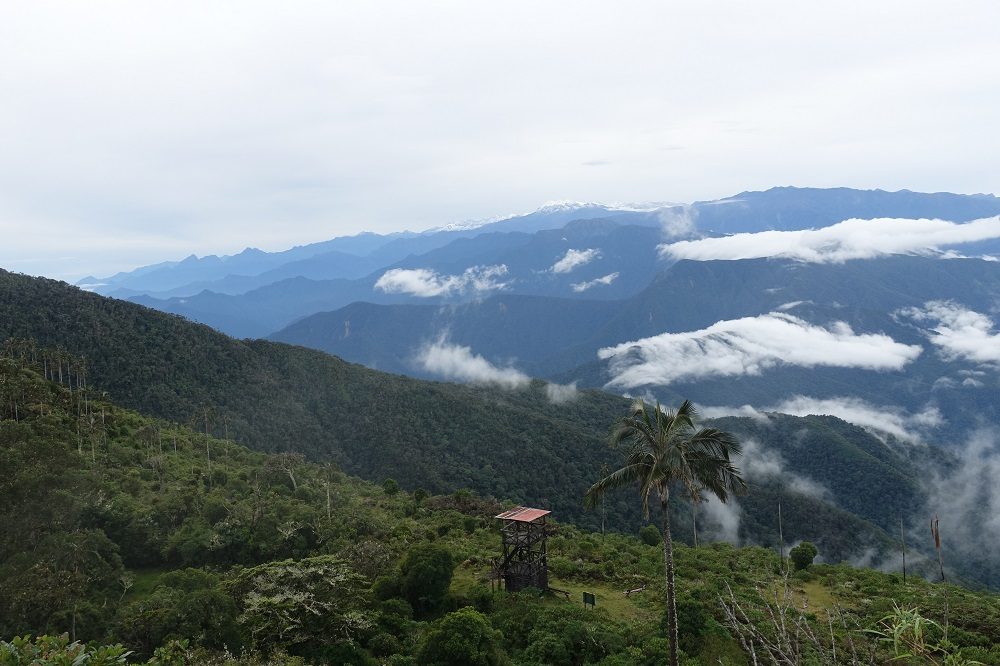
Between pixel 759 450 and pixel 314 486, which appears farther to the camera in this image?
pixel 759 450

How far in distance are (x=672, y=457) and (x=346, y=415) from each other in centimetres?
9744

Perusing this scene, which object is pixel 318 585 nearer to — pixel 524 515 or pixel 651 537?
pixel 524 515

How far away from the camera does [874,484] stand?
454 feet

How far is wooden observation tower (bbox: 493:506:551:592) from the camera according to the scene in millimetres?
29484

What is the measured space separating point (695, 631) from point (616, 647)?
10.2ft

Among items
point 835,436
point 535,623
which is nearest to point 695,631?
point 535,623

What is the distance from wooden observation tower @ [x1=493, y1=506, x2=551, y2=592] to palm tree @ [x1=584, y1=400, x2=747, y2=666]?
529 inches

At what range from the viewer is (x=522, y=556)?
30141 millimetres

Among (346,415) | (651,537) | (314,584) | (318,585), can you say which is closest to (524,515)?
(318,585)

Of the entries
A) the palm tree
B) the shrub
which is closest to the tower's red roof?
the palm tree

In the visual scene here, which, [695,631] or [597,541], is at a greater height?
[695,631]

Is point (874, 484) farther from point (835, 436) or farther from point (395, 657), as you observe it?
point (395, 657)

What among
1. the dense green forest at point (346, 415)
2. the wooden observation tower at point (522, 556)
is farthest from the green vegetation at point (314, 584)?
the dense green forest at point (346, 415)

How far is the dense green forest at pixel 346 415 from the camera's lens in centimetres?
8156
